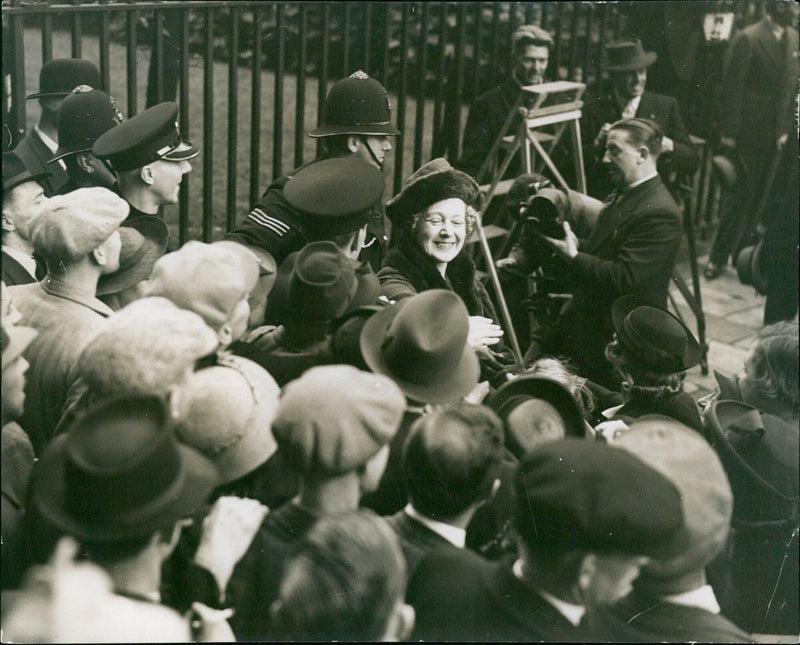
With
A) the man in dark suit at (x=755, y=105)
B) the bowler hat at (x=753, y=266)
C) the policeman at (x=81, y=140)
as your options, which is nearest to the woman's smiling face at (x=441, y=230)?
the policeman at (x=81, y=140)

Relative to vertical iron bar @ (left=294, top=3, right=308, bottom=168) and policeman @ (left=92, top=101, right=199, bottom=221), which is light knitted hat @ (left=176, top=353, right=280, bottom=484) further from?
vertical iron bar @ (left=294, top=3, right=308, bottom=168)

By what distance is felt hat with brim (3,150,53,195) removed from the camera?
13.2 feet

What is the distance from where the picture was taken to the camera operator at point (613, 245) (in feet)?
16.7

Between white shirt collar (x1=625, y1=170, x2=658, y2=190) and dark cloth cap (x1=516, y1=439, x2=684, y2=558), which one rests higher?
dark cloth cap (x1=516, y1=439, x2=684, y2=558)

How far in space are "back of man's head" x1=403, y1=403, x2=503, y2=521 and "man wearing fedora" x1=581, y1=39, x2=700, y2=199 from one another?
15.3 ft

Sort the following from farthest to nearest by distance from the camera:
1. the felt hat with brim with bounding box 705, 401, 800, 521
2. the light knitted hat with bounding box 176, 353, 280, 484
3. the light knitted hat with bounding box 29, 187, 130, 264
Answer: the light knitted hat with bounding box 29, 187, 130, 264 → the felt hat with brim with bounding box 705, 401, 800, 521 → the light knitted hat with bounding box 176, 353, 280, 484

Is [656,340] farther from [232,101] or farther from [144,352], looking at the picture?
[232,101]

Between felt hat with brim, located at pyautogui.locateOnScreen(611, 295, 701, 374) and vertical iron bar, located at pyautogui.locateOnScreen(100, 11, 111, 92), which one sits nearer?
felt hat with brim, located at pyautogui.locateOnScreen(611, 295, 701, 374)

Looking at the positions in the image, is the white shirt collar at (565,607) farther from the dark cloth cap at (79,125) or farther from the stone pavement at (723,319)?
the stone pavement at (723,319)

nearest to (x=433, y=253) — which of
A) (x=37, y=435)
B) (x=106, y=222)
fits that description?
(x=106, y=222)

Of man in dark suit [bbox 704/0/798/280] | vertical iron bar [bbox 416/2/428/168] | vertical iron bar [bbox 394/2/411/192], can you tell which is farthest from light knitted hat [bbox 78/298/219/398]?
man in dark suit [bbox 704/0/798/280]

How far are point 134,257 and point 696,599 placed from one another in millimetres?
2302

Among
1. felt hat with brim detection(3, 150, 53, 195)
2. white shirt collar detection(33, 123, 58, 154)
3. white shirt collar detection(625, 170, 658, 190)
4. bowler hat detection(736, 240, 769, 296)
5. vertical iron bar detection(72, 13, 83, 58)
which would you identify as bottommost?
bowler hat detection(736, 240, 769, 296)

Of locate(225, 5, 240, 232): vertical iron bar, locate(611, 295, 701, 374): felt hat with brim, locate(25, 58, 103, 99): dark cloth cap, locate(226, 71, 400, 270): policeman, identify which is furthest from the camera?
locate(225, 5, 240, 232): vertical iron bar
